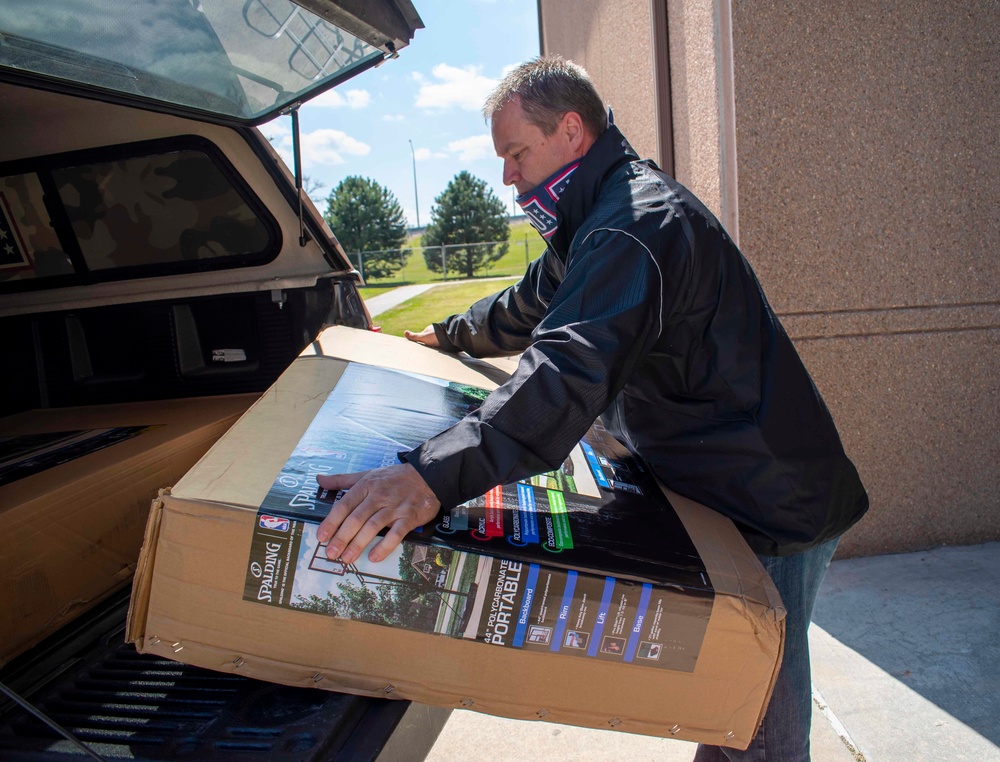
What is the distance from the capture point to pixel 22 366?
118 inches

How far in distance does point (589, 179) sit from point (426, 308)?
13329mm

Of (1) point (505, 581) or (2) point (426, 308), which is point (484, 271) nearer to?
(2) point (426, 308)

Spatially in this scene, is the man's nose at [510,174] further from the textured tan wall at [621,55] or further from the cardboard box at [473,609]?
the textured tan wall at [621,55]

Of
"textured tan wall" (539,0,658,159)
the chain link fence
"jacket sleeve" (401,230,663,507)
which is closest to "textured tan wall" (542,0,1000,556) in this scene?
"textured tan wall" (539,0,658,159)

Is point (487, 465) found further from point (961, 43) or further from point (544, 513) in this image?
point (961, 43)

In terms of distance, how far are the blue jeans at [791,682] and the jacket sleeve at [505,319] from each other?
1035 millimetres

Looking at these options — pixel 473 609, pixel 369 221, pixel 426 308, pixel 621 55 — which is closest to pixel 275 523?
pixel 473 609

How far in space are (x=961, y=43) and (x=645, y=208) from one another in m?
2.80

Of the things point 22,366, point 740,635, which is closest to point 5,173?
point 22,366

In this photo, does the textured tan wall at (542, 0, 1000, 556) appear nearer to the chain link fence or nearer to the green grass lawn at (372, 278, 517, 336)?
the green grass lawn at (372, 278, 517, 336)

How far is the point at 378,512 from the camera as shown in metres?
1.14

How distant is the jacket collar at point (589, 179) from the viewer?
158 cm

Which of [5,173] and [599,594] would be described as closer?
[599,594]

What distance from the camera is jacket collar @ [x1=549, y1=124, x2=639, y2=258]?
1584mm
